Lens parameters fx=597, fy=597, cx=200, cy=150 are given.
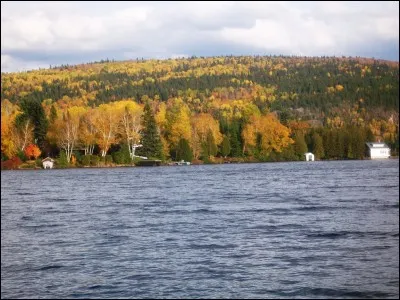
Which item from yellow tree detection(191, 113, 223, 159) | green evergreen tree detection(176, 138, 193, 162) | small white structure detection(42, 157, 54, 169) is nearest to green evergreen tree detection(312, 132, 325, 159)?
yellow tree detection(191, 113, 223, 159)

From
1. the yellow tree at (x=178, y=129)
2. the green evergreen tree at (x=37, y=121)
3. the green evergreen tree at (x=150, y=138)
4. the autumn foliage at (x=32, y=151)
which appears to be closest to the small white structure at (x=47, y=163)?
the autumn foliage at (x=32, y=151)

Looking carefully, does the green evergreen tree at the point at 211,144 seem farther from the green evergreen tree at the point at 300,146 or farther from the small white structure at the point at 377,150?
the small white structure at the point at 377,150

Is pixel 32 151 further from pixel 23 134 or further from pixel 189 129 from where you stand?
pixel 189 129

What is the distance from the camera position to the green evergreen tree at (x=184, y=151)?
111m

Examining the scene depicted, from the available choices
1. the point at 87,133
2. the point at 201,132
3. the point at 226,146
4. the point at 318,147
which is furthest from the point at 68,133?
the point at 318,147

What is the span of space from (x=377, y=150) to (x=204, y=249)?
114 metres

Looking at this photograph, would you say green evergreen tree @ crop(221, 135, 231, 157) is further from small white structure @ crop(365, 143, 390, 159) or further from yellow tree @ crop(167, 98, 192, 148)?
small white structure @ crop(365, 143, 390, 159)

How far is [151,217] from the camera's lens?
29797 mm

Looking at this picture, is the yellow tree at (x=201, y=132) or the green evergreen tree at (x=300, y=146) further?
the green evergreen tree at (x=300, y=146)

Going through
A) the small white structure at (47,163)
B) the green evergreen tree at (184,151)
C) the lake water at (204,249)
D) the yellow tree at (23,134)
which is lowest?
the lake water at (204,249)

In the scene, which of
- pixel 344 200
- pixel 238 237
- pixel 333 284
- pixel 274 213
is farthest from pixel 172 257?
pixel 344 200

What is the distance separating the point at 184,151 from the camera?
111500 mm

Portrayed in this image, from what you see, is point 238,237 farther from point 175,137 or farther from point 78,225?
point 175,137

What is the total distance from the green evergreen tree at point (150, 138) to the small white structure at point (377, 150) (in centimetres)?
4745
